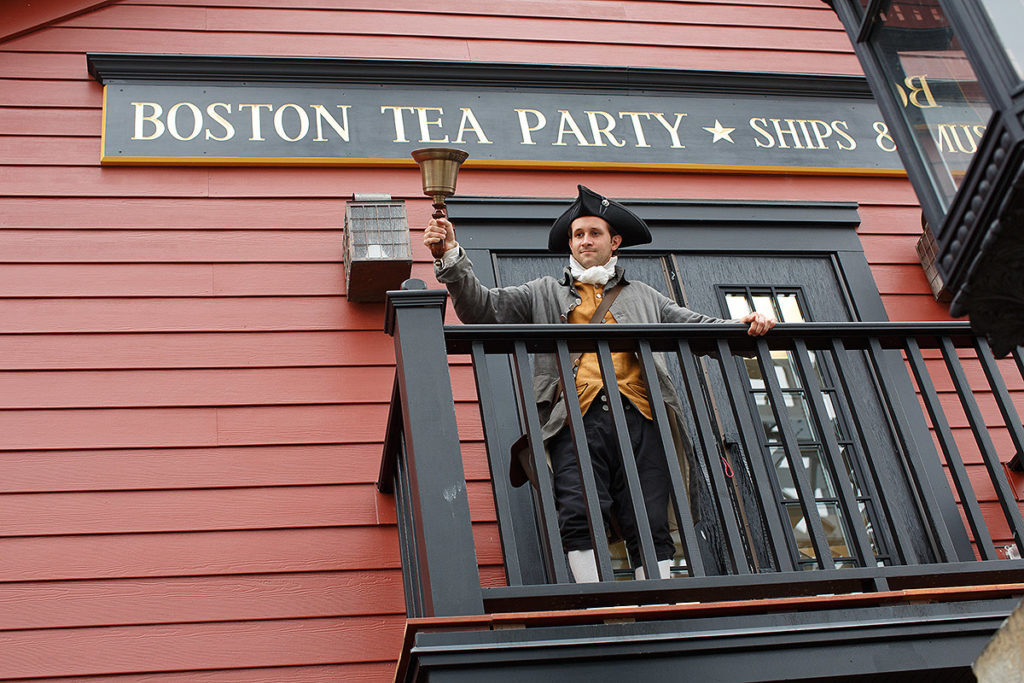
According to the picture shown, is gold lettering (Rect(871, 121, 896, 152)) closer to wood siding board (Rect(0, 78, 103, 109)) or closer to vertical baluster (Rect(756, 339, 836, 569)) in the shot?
vertical baluster (Rect(756, 339, 836, 569))

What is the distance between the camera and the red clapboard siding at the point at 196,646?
446 centimetres

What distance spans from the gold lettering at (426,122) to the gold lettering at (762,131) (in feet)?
5.79

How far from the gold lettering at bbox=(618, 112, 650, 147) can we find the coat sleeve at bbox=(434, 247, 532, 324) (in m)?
2.06

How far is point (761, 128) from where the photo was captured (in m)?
6.60

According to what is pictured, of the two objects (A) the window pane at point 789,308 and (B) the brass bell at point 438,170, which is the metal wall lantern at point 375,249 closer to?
(B) the brass bell at point 438,170

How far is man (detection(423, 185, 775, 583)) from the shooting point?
4016 millimetres

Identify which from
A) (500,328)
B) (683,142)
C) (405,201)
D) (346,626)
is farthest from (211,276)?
(683,142)

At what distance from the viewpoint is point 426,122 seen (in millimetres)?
6199

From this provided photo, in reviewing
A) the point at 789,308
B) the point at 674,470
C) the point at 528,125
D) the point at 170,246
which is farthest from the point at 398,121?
the point at 674,470

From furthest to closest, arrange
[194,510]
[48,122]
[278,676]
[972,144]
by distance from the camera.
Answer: [48,122], [194,510], [278,676], [972,144]

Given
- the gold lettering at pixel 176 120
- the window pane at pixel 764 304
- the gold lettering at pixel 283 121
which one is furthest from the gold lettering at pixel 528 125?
the gold lettering at pixel 176 120

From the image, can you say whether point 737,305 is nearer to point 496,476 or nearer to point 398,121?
point 398,121

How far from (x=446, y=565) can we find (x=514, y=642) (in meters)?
0.29

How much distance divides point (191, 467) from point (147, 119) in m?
1.94
